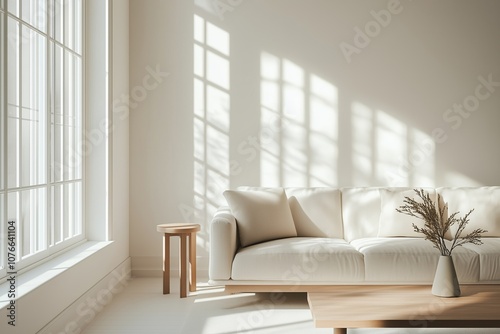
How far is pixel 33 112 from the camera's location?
3611 mm

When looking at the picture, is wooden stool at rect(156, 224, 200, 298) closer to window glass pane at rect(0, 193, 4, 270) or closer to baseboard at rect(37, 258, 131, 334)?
baseboard at rect(37, 258, 131, 334)

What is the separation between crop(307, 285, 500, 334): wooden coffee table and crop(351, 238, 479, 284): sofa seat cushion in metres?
0.54

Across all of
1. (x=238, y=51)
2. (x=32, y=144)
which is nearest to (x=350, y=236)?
(x=238, y=51)

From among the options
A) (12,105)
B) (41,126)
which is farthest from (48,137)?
(12,105)

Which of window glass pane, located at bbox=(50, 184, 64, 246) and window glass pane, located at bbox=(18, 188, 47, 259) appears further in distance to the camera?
window glass pane, located at bbox=(50, 184, 64, 246)

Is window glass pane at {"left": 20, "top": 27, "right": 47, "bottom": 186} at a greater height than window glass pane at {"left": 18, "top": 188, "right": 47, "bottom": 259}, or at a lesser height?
greater

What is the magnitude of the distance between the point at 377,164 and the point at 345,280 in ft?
5.23

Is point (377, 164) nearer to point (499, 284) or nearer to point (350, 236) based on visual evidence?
point (350, 236)

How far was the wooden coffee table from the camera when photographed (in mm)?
2965

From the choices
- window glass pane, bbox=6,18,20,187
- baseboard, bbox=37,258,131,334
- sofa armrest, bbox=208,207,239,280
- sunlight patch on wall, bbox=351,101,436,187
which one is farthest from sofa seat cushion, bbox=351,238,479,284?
window glass pane, bbox=6,18,20,187

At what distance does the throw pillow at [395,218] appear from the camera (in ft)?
16.2

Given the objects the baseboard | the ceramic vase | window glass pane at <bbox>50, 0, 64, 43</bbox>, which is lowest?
the baseboard

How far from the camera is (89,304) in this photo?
4113 millimetres

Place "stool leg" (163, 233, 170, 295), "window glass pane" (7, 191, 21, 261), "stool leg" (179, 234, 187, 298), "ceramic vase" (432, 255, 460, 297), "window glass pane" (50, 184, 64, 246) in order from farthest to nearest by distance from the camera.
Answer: "stool leg" (163, 233, 170, 295)
"stool leg" (179, 234, 187, 298)
"window glass pane" (50, 184, 64, 246)
"ceramic vase" (432, 255, 460, 297)
"window glass pane" (7, 191, 21, 261)
